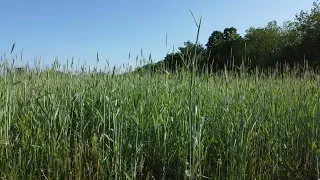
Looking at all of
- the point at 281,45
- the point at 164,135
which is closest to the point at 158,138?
the point at 164,135

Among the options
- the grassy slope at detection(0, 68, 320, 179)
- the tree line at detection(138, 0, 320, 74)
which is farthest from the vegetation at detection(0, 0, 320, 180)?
the tree line at detection(138, 0, 320, 74)

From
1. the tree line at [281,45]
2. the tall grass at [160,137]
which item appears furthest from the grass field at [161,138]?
the tree line at [281,45]

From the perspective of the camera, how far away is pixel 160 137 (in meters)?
2.05

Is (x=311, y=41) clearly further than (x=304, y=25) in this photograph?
No

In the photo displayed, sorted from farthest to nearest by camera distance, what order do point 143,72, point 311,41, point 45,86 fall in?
point 311,41 < point 143,72 < point 45,86

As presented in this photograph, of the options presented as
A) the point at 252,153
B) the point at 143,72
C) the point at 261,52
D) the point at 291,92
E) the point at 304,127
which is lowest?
the point at 252,153

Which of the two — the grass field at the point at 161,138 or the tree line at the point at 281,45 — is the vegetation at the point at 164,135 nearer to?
the grass field at the point at 161,138

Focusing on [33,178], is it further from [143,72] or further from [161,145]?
[143,72]

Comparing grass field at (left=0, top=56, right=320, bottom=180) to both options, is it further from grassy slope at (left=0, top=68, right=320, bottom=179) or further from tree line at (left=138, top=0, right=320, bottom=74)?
tree line at (left=138, top=0, right=320, bottom=74)

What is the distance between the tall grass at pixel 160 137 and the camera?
69.1 inches

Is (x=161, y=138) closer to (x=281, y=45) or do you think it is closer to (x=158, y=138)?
(x=158, y=138)

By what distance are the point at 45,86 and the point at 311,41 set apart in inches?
651

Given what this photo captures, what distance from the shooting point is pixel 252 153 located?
6.42 feet

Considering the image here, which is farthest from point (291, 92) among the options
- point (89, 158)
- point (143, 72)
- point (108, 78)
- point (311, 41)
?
point (311, 41)
